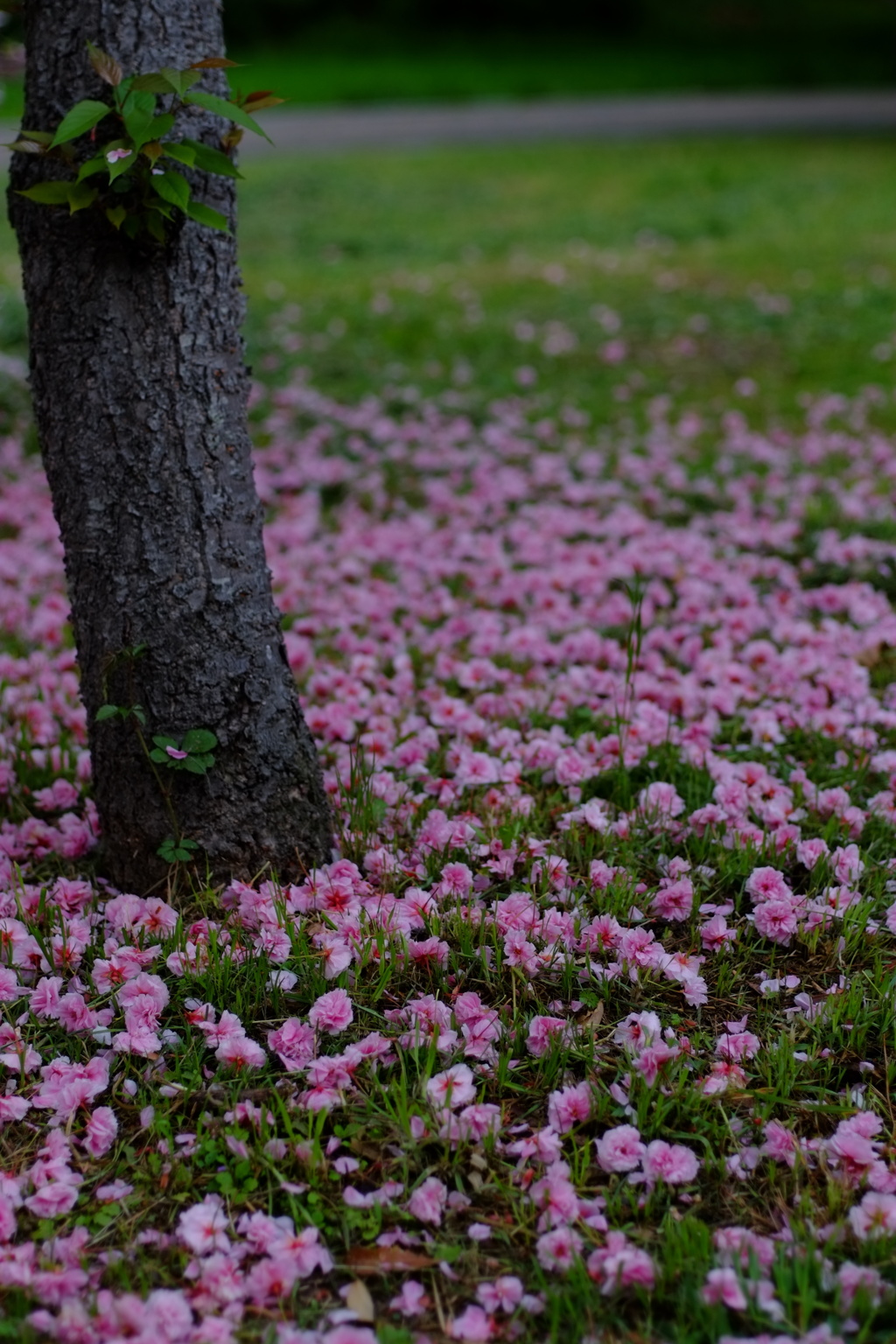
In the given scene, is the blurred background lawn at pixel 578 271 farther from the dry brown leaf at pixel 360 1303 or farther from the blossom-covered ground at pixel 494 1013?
the dry brown leaf at pixel 360 1303

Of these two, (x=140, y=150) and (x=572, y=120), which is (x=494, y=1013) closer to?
(x=140, y=150)

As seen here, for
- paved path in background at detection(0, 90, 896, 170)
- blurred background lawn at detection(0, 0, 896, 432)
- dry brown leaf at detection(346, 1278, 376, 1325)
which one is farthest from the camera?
paved path in background at detection(0, 90, 896, 170)

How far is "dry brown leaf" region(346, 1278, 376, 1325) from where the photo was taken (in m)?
1.64

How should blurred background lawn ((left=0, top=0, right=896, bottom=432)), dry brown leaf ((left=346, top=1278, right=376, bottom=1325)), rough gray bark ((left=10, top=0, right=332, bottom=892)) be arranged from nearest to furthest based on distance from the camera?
dry brown leaf ((left=346, top=1278, right=376, bottom=1325)) → rough gray bark ((left=10, top=0, right=332, bottom=892)) → blurred background lawn ((left=0, top=0, right=896, bottom=432))

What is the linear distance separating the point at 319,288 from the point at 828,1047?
7448mm

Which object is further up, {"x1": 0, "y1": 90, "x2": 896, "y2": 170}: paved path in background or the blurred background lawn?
{"x1": 0, "y1": 90, "x2": 896, "y2": 170}: paved path in background

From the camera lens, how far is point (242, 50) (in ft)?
76.5

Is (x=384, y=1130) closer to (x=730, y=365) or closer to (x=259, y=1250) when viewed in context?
(x=259, y=1250)

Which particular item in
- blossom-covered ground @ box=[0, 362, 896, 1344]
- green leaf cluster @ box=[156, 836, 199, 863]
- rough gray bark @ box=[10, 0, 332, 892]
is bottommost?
blossom-covered ground @ box=[0, 362, 896, 1344]

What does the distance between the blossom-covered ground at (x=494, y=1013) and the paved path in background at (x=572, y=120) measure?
44.6 feet

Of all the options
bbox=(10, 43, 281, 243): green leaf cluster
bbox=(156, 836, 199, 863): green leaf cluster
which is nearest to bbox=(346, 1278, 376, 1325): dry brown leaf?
bbox=(156, 836, 199, 863): green leaf cluster

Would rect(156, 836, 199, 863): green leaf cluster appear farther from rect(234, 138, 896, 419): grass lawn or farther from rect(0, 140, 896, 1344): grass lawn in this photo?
rect(234, 138, 896, 419): grass lawn

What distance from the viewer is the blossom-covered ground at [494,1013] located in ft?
5.52

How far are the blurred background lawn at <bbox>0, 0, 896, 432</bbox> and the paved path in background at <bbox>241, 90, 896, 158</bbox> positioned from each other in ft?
3.03
